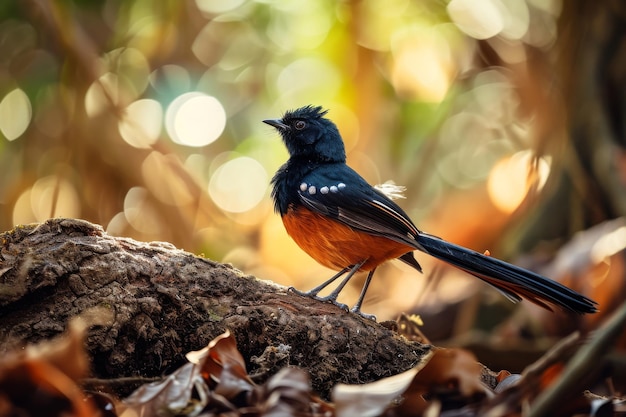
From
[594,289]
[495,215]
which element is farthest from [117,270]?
[495,215]

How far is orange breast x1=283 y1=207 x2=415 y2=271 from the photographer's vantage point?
357 cm

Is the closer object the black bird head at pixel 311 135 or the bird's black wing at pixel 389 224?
the bird's black wing at pixel 389 224

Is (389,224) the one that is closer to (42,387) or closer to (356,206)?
(356,206)

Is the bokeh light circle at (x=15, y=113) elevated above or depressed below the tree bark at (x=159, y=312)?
above

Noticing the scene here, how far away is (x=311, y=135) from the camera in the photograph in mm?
4250

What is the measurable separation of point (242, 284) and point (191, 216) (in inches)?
159

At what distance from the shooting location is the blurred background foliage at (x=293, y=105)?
5.74 meters

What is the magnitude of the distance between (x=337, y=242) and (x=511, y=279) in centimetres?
92

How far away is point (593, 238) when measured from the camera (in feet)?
14.8

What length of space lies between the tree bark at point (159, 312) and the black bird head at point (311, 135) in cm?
163

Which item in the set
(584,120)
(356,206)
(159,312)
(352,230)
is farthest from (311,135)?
(584,120)

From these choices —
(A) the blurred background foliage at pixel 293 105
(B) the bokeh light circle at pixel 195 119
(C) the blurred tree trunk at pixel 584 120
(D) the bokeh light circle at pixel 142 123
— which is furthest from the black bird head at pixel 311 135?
(B) the bokeh light circle at pixel 195 119

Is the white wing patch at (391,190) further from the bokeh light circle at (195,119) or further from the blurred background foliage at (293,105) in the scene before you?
the bokeh light circle at (195,119)

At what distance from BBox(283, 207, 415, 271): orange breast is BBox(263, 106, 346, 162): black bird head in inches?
22.0
